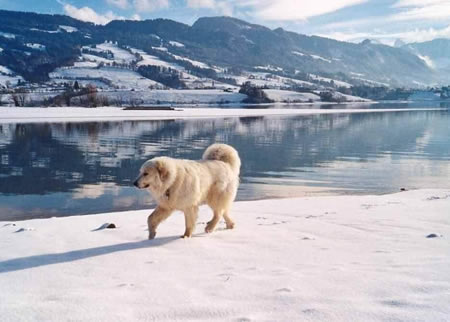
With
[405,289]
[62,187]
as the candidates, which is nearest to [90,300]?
[405,289]

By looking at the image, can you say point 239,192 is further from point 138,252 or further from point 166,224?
point 138,252

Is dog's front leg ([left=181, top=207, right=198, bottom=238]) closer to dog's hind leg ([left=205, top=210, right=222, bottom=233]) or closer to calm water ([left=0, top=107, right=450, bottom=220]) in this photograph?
dog's hind leg ([left=205, top=210, right=222, bottom=233])

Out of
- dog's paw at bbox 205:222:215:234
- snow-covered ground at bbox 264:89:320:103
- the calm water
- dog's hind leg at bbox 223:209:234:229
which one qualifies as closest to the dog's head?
dog's paw at bbox 205:222:215:234

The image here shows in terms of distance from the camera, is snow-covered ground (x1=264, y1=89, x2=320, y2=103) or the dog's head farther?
snow-covered ground (x1=264, y1=89, x2=320, y2=103)

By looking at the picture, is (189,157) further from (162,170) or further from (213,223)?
(162,170)

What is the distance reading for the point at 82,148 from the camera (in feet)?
93.4

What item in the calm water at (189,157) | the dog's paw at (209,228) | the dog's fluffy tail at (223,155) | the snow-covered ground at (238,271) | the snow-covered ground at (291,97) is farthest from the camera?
the snow-covered ground at (291,97)

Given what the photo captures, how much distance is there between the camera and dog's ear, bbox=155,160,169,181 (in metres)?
7.26

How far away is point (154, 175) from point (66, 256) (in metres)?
1.90

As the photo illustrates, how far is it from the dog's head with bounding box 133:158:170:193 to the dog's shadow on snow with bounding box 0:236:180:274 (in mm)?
953

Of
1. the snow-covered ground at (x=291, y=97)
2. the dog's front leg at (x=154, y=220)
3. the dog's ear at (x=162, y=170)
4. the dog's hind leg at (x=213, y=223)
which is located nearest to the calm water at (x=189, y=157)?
the dog's hind leg at (x=213, y=223)

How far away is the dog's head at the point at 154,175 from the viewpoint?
723 cm

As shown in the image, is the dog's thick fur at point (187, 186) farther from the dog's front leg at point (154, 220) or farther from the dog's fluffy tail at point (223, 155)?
the dog's fluffy tail at point (223, 155)

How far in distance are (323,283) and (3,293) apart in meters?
3.24
